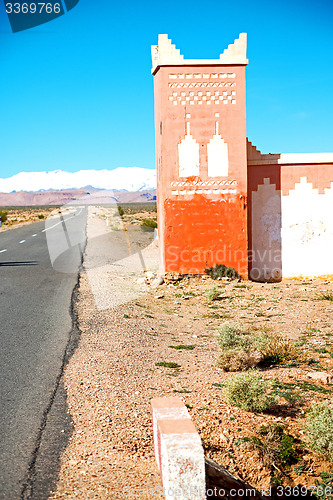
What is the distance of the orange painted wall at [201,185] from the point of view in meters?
14.7

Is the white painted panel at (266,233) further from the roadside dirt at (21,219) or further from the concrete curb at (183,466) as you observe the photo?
the roadside dirt at (21,219)

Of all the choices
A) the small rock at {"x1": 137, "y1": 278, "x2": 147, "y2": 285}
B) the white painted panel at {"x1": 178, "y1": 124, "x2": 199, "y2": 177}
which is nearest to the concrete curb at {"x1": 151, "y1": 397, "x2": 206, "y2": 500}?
the small rock at {"x1": 137, "y1": 278, "x2": 147, "y2": 285}

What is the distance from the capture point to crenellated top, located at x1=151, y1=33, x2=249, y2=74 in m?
14.5

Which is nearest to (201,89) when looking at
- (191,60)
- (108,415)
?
(191,60)

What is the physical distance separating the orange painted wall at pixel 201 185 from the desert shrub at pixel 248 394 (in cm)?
924

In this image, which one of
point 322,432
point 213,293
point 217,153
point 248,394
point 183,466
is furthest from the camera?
point 217,153

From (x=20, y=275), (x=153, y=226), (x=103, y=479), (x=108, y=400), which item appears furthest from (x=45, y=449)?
(x=153, y=226)

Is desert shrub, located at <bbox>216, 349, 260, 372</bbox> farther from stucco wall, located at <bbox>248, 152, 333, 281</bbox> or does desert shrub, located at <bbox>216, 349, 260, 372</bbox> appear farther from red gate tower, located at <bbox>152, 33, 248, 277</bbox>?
stucco wall, located at <bbox>248, 152, 333, 281</bbox>

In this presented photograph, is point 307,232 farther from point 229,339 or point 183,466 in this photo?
point 183,466

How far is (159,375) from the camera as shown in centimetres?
702

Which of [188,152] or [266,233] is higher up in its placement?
[188,152]

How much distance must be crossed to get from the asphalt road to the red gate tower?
12.0 ft

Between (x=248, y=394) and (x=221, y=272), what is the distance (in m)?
9.27

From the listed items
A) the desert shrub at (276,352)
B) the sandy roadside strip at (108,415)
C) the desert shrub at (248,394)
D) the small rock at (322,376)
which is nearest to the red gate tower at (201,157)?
the sandy roadside strip at (108,415)
